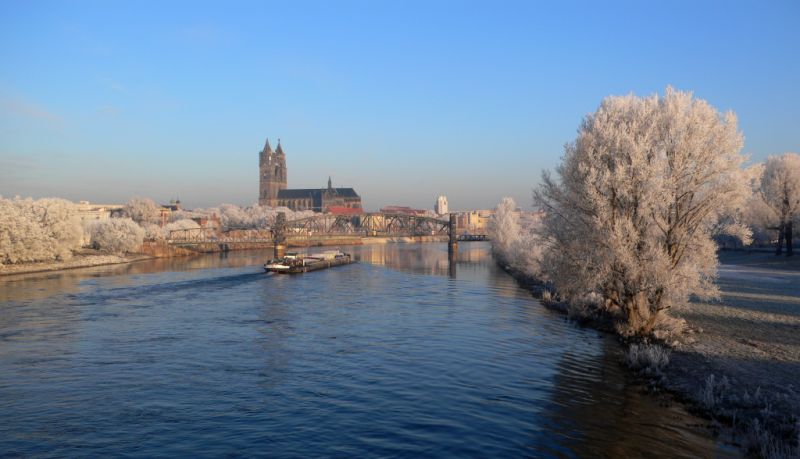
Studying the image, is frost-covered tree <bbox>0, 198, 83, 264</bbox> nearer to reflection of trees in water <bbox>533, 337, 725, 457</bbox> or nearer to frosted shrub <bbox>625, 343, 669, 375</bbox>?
reflection of trees in water <bbox>533, 337, 725, 457</bbox>

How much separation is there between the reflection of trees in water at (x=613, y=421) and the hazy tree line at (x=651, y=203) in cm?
600

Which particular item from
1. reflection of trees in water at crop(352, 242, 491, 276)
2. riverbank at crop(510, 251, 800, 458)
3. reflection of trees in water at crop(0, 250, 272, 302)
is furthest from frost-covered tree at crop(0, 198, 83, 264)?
riverbank at crop(510, 251, 800, 458)

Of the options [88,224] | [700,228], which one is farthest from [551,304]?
[88,224]

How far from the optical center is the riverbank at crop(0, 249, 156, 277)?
6775 cm

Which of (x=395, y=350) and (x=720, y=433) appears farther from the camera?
(x=395, y=350)

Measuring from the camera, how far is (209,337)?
29.3 meters

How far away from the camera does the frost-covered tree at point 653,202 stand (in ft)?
82.4

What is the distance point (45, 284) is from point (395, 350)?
4572cm

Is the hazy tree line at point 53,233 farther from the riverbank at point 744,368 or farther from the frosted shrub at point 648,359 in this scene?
the frosted shrub at point 648,359

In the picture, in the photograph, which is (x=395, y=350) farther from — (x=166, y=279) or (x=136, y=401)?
(x=166, y=279)

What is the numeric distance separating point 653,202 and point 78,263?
78075 mm

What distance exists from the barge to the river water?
32.6 metres

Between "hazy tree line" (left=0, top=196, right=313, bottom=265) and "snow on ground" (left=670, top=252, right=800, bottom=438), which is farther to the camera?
"hazy tree line" (left=0, top=196, right=313, bottom=265)

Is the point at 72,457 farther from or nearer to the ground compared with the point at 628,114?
nearer to the ground
